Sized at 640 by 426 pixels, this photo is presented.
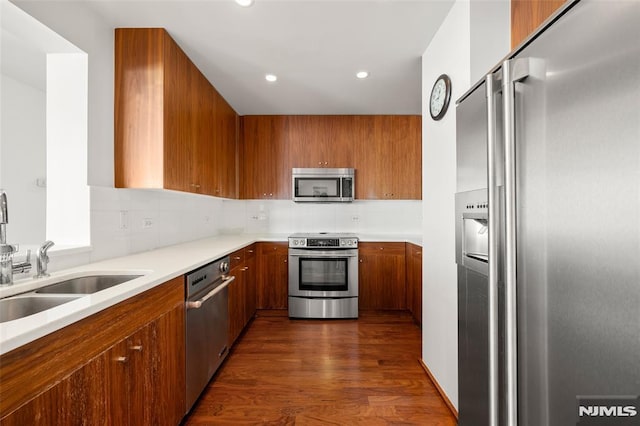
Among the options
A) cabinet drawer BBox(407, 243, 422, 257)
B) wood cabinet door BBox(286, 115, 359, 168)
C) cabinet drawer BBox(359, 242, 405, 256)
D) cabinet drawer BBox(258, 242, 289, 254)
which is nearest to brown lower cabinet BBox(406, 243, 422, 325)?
cabinet drawer BBox(407, 243, 422, 257)

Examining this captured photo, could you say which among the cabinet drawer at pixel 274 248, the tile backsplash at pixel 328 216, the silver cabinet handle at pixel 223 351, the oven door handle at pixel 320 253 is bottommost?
the silver cabinet handle at pixel 223 351

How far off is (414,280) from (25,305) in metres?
3.00

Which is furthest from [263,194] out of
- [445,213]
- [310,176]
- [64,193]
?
[445,213]

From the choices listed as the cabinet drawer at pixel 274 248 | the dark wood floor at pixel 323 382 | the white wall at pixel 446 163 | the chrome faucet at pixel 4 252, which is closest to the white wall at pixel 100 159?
the chrome faucet at pixel 4 252

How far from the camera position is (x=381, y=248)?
357 centimetres

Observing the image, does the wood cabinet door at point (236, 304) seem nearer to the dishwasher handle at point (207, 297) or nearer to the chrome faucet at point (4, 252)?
the dishwasher handle at point (207, 297)

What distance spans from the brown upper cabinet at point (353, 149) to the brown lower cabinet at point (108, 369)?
249 cm

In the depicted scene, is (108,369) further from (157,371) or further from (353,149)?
(353,149)

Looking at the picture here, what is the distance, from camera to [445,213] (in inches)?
74.5

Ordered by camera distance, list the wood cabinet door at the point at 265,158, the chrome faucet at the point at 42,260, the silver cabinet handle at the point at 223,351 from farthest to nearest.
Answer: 1. the wood cabinet door at the point at 265,158
2. the silver cabinet handle at the point at 223,351
3. the chrome faucet at the point at 42,260

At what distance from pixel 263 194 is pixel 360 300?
176cm

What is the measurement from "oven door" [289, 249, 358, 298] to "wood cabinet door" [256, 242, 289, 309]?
0.50 feet

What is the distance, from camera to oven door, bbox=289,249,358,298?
136 inches

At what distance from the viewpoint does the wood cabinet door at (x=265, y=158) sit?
3.91 m
